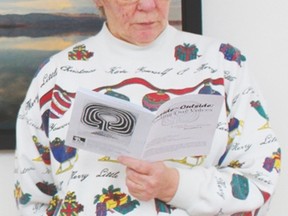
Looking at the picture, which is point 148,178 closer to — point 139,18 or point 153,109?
point 153,109

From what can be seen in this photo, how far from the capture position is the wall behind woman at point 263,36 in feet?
4.78

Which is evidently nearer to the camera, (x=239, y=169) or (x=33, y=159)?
(x=239, y=169)

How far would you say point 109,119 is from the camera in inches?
36.1

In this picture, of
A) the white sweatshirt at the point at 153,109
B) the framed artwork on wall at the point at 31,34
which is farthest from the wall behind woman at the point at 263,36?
the white sweatshirt at the point at 153,109

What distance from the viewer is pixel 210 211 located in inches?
39.7

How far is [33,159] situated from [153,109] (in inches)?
11.9

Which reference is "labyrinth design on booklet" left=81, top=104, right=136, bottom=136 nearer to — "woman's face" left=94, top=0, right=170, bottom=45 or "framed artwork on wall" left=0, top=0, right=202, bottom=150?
"woman's face" left=94, top=0, right=170, bottom=45

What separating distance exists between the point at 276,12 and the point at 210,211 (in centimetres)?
69

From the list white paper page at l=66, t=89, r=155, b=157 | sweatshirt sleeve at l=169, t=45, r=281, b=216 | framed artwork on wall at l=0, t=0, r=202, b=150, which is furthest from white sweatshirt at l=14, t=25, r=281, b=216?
framed artwork on wall at l=0, t=0, r=202, b=150

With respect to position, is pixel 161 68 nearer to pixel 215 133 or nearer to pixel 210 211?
pixel 215 133

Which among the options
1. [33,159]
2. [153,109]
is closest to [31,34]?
[33,159]

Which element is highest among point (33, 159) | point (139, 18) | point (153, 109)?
point (139, 18)

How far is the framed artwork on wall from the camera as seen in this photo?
54.4 inches

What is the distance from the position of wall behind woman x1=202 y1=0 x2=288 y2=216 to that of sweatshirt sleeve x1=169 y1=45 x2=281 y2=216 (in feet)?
1.21
